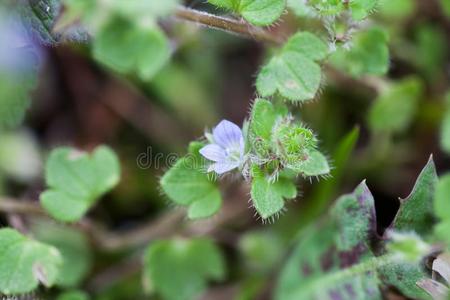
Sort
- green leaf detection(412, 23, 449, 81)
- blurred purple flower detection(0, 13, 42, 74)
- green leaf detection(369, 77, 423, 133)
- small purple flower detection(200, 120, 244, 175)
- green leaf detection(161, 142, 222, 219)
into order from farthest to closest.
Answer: green leaf detection(412, 23, 449, 81), green leaf detection(369, 77, 423, 133), blurred purple flower detection(0, 13, 42, 74), green leaf detection(161, 142, 222, 219), small purple flower detection(200, 120, 244, 175)

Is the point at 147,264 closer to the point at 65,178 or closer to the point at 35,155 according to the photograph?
the point at 65,178

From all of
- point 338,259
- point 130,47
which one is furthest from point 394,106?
point 130,47

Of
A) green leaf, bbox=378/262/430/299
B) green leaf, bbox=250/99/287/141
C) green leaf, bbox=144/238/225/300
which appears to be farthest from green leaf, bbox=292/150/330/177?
green leaf, bbox=144/238/225/300

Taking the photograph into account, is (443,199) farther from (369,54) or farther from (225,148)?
(369,54)

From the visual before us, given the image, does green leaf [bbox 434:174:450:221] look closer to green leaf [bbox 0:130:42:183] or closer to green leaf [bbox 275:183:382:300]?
green leaf [bbox 275:183:382:300]

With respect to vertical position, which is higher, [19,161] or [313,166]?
[313,166]

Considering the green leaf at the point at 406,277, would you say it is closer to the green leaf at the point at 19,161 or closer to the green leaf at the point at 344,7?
the green leaf at the point at 344,7
